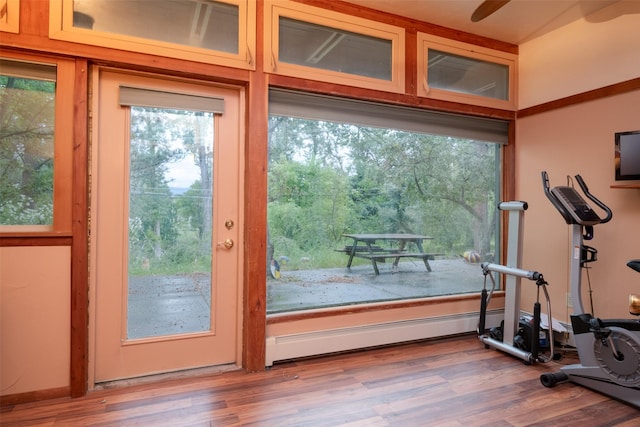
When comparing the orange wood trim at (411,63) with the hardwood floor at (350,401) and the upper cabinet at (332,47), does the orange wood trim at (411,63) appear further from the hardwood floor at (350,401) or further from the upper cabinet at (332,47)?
the hardwood floor at (350,401)

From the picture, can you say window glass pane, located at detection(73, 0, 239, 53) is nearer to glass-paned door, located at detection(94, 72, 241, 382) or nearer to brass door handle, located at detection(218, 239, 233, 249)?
glass-paned door, located at detection(94, 72, 241, 382)

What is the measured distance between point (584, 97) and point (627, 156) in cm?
68

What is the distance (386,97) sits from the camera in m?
2.89

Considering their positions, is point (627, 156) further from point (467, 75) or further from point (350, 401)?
point (350, 401)

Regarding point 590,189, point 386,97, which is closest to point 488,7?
point 386,97

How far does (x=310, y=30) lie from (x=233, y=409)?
2.68 m

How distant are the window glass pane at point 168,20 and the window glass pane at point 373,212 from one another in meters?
0.74

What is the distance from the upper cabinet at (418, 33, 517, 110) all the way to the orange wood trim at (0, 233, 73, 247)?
113 inches

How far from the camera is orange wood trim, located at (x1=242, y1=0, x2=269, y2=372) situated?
2.50 m

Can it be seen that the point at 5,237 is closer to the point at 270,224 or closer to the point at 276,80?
the point at 270,224

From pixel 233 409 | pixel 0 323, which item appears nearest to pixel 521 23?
pixel 233 409

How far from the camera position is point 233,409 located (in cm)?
200

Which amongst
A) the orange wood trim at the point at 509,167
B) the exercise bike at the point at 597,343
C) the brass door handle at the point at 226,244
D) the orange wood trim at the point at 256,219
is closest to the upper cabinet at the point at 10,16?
the orange wood trim at the point at 256,219

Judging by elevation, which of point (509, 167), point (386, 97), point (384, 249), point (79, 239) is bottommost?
point (384, 249)
